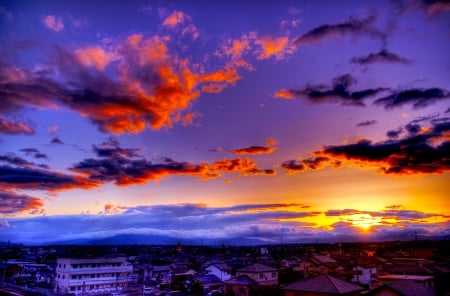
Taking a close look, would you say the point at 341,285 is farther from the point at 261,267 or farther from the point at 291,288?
the point at 261,267

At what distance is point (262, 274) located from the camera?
50469 mm

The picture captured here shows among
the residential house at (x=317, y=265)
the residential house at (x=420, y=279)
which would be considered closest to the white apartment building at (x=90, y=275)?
the residential house at (x=317, y=265)

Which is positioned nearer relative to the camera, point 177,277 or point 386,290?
point 386,290

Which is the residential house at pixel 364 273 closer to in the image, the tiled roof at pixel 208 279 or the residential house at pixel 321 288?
the tiled roof at pixel 208 279

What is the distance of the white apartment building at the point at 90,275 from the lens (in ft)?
162

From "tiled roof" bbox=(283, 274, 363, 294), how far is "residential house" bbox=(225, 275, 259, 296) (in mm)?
9522

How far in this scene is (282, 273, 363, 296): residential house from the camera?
100 feet

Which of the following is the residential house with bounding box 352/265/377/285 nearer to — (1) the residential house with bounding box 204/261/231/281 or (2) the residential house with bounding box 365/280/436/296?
(1) the residential house with bounding box 204/261/231/281

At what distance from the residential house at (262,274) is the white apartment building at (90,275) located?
17595mm

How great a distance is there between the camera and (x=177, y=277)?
180 ft

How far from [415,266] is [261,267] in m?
19.7

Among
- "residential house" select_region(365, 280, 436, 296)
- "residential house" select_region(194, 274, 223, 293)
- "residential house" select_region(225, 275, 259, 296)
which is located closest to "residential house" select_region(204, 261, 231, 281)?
"residential house" select_region(194, 274, 223, 293)

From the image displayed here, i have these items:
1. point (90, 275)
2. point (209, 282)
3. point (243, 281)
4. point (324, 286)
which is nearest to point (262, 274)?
point (243, 281)

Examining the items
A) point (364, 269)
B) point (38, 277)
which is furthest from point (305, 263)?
point (38, 277)
